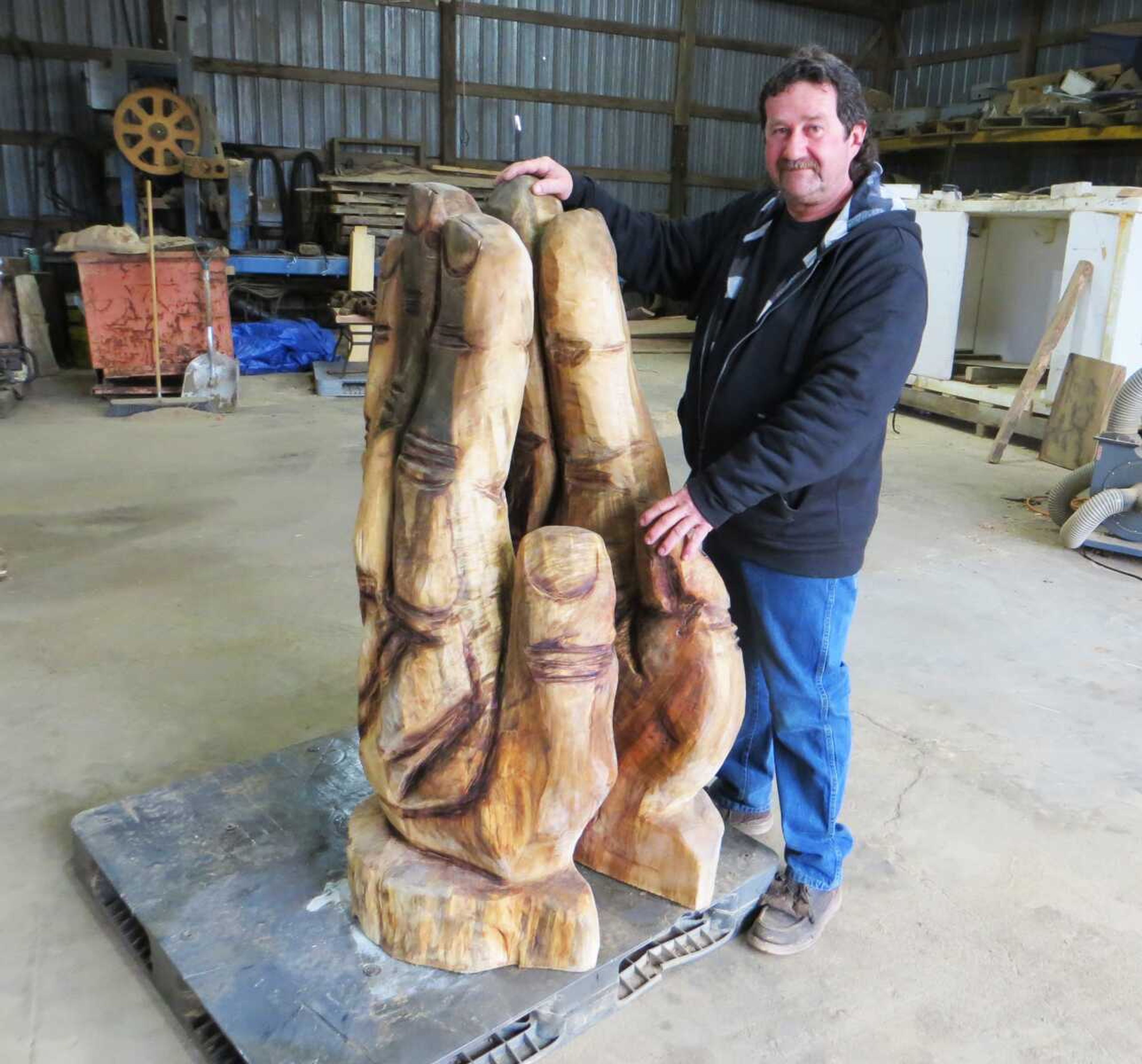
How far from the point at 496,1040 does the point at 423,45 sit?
33.0 feet

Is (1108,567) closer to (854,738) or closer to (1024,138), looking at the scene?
(854,738)

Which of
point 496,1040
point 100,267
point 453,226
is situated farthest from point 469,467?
point 100,267

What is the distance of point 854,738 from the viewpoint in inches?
114

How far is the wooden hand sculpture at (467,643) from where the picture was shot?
63.9 inches

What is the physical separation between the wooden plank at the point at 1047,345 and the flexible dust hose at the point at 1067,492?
4.07ft

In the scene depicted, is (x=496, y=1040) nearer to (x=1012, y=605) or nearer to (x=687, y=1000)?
(x=687, y=1000)

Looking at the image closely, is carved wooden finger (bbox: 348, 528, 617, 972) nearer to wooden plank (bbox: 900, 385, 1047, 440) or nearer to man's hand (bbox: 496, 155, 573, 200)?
man's hand (bbox: 496, 155, 573, 200)

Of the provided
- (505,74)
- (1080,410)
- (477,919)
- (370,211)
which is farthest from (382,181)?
(477,919)

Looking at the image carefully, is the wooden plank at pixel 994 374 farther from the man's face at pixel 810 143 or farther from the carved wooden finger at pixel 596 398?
the carved wooden finger at pixel 596 398

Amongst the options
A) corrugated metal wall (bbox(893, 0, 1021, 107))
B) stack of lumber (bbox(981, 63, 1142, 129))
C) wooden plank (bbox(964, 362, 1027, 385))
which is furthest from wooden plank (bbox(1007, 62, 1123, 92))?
wooden plank (bbox(964, 362, 1027, 385))

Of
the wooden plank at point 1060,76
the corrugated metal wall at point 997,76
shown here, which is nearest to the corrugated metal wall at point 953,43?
the corrugated metal wall at point 997,76

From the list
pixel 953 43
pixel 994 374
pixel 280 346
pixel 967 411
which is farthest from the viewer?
pixel 953 43

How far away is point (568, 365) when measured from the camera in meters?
1.81

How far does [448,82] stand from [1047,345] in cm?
664
